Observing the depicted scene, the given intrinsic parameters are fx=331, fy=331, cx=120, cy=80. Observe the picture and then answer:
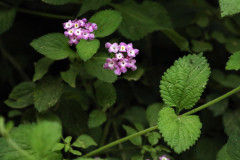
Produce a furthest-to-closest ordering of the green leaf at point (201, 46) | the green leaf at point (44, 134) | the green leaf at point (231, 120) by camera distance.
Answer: the green leaf at point (201, 46), the green leaf at point (231, 120), the green leaf at point (44, 134)

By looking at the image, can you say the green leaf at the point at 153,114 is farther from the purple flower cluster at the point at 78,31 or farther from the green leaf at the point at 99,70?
the purple flower cluster at the point at 78,31

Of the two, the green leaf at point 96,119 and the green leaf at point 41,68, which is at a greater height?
the green leaf at point 41,68

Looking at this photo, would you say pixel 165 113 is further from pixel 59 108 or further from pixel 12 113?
pixel 12 113

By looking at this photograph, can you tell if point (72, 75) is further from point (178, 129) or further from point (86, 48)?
point (178, 129)

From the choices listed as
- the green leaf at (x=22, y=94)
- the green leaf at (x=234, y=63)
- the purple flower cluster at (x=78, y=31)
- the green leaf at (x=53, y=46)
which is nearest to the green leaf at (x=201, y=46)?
the green leaf at (x=234, y=63)

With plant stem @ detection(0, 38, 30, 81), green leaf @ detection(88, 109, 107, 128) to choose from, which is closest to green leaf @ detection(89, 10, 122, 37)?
green leaf @ detection(88, 109, 107, 128)

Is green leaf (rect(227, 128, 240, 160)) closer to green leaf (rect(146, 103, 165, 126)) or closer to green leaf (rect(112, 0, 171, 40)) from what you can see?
green leaf (rect(146, 103, 165, 126))
